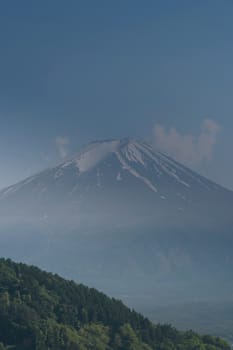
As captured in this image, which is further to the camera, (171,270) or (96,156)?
(96,156)

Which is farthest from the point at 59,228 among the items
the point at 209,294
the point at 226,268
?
the point at 209,294

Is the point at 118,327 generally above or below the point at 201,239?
below

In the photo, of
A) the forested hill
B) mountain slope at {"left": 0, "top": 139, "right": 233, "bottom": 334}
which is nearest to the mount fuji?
mountain slope at {"left": 0, "top": 139, "right": 233, "bottom": 334}

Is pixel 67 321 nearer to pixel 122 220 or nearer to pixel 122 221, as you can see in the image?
pixel 122 221

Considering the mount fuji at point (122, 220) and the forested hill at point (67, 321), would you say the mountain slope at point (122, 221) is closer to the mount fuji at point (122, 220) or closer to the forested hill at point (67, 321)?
the mount fuji at point (122, 220)

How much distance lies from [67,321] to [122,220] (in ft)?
468

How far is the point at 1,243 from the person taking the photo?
6895 inches

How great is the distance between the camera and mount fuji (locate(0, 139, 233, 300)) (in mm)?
146375

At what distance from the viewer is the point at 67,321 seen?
3878cm

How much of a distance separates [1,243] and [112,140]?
39.9 meters

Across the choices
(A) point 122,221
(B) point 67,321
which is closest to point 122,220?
(A) point 122,221

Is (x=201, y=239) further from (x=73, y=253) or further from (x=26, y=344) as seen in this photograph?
(x=26, y=344)

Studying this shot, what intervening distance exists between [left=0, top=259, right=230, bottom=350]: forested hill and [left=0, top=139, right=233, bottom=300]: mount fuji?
89854mm

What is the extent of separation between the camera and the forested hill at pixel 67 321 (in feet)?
118
